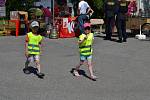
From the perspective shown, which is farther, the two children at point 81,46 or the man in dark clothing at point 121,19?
the man in dark clothing at point 121,19

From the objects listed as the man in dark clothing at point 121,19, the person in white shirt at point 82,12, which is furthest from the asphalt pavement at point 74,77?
the person in white shirt at point 82,12

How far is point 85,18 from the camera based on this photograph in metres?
19.0

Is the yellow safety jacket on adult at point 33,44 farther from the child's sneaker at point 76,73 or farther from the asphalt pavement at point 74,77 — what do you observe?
the child's sneaker at point 76,73

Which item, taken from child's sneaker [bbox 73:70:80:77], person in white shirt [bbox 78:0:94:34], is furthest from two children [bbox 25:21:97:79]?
person in white shirt [bbox 78:0:94:34]

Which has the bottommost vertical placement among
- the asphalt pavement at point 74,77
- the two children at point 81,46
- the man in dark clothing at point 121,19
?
the asphalt pavement at point 74,77

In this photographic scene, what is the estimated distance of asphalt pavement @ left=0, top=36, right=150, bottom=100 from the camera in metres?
9.59

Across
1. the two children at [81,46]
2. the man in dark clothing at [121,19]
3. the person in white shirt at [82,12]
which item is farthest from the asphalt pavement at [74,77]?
the person in white shirt at [82,12]

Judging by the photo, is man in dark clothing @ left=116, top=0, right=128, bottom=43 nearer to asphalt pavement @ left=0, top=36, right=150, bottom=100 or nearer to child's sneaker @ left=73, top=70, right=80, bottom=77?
asphalt pavement @ left=0, top=36, right=150, bottom=100

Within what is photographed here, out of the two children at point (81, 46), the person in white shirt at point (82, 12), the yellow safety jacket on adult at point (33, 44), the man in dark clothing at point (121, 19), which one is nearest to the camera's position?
the two children at point (81, 46)

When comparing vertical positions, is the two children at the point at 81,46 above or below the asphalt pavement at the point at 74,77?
above

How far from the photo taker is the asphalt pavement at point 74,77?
9.59 meters

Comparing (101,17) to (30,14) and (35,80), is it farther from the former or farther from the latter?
(35,80)

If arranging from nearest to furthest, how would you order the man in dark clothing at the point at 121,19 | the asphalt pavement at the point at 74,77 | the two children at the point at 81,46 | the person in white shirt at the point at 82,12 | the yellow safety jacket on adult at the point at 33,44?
the asphalt pavement at the point at 74,77 → the two children at the point at 81,46 → the yellow safety jacket on adult at the point at 33,44 → the man in dark clothing at the point at 121,19 → the person in white shirt at the point at 82,12

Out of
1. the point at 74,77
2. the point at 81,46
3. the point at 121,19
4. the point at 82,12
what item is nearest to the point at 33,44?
the point at 81,46
